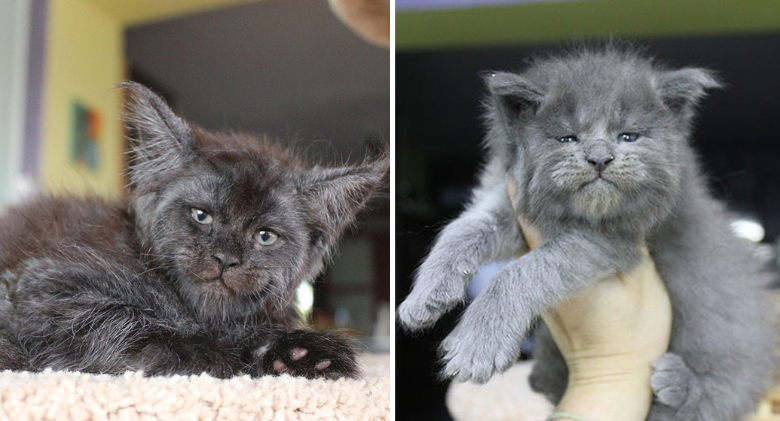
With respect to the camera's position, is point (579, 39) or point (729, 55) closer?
point (579, 39)

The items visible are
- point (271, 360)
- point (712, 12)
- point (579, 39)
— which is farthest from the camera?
point (712, 12)

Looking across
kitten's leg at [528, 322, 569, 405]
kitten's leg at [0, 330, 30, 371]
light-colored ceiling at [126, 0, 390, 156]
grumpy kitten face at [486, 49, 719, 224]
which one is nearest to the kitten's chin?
grumpy kitten face at [486, 49, 719, 224]

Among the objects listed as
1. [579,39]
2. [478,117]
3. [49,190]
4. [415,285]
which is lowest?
[415,285]

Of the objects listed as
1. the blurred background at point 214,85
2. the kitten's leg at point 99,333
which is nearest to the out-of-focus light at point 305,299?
the blurred background at point 214,85

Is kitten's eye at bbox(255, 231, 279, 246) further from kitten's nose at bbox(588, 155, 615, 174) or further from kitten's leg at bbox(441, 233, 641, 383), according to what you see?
kitten's nose at bbox(588, 155, 615, 174)

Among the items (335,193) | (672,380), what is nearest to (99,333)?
(335,193)

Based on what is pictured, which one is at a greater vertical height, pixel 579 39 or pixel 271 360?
pixel 579 39

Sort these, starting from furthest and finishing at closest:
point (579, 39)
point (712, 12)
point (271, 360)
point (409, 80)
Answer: point (409, 80), point (712, 12), point (579, 39), point (271, 360)

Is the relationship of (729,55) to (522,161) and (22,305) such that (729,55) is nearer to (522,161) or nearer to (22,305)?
(522,161)

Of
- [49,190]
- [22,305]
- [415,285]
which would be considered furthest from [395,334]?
[49,190]
